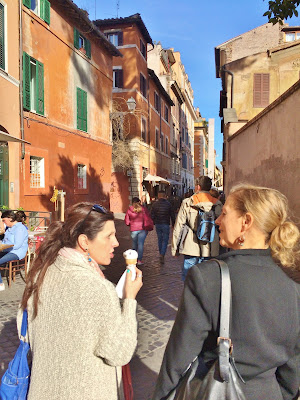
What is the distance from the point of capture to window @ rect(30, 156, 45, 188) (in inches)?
472

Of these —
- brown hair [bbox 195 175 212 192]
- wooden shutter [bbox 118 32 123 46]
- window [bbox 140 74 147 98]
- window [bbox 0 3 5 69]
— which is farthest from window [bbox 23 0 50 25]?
window [bbox 140 74 147 98]

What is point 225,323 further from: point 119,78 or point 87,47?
point 119,78

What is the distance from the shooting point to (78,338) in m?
1.49

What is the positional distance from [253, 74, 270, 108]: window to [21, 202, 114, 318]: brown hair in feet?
61.7

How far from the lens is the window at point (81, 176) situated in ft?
50.0

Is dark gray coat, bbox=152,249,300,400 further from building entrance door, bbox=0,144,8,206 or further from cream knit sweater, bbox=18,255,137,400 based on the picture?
building entrance door, bbox=0,144,8,206

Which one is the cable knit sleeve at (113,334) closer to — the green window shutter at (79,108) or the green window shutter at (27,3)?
the green window shutter at (27,3)

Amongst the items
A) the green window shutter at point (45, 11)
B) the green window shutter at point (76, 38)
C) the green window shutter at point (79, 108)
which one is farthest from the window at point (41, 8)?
the green window shutter at point (79, 108)

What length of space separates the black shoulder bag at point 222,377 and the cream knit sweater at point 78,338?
0.32 metres

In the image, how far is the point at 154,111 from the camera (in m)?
27.3

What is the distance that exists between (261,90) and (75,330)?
19638 millimetres

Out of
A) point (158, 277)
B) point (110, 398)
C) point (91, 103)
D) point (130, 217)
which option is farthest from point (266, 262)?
point (91, 103)

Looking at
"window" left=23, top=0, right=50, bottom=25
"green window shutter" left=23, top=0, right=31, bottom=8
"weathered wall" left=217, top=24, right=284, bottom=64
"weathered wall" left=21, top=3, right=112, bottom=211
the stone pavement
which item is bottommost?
the stone pavement

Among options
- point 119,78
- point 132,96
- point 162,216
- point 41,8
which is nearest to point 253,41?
point 132,96
